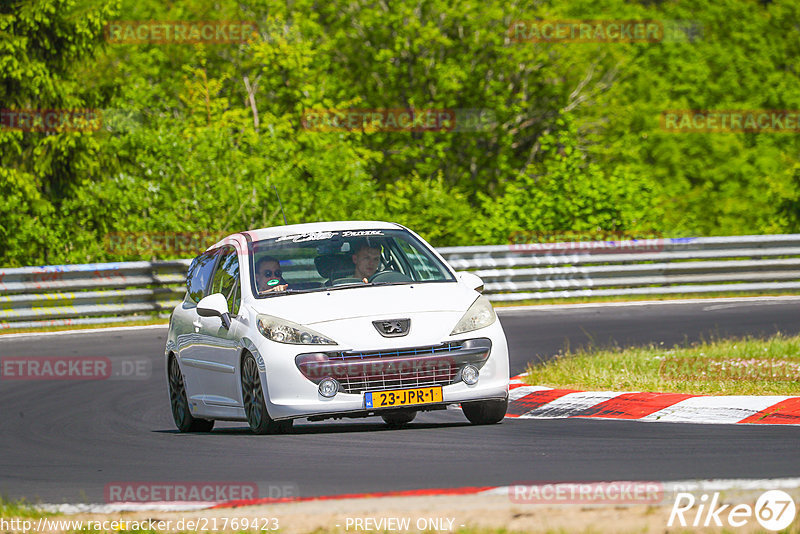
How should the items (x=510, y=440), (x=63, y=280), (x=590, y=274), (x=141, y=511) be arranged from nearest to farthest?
(x=141, y=511) < (x=510, y=440) < (x=63, y=280) < (x=590, y=274)

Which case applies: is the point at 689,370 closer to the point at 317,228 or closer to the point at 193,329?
the point at 317,228

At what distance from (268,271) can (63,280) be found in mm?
12166

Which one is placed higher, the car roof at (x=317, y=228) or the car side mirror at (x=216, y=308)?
the car roof at (x=317, y=228)

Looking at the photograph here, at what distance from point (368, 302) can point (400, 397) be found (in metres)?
0.71

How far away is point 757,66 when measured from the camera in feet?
178

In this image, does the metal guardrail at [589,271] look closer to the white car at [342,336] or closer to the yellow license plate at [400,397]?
the white car at [342,336]

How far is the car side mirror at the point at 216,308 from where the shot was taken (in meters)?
10.3

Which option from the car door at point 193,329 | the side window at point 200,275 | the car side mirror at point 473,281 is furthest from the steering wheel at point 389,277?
the side window at point 200,275

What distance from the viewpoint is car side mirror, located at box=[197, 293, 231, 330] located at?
10305 millimetres

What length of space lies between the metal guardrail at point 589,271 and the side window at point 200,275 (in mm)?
10366

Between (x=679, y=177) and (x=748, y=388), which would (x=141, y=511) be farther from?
(x=679, y=177)

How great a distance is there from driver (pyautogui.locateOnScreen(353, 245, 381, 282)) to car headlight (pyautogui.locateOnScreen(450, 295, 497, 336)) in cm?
101

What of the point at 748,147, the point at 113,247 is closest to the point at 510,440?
the point at 113,247

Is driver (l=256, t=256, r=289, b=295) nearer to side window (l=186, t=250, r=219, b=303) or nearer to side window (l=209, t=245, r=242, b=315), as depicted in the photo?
side window (l=209, t=245, r=242, b=315)
